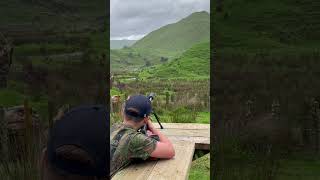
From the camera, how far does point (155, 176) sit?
9.66 feet

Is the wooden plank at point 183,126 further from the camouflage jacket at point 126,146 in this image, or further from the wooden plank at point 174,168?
the camouflage jacket at point 126,146

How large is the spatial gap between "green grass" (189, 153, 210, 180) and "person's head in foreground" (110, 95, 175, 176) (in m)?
0.97

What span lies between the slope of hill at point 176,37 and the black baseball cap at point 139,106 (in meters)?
117

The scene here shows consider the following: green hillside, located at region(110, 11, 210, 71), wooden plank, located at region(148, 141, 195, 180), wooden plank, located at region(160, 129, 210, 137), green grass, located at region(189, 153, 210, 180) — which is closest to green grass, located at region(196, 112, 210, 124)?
wooden plank, located at region(160, 129, 210, 137)

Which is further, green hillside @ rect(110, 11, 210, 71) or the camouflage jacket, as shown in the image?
green hillside @ rect(110, 11, 210, 71)

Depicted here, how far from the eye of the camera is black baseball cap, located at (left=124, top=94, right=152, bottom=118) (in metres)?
2.90

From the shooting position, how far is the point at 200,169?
13.8ft

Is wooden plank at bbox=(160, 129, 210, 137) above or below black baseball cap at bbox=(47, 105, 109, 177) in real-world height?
below

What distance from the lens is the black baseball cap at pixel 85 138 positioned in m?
1.96
